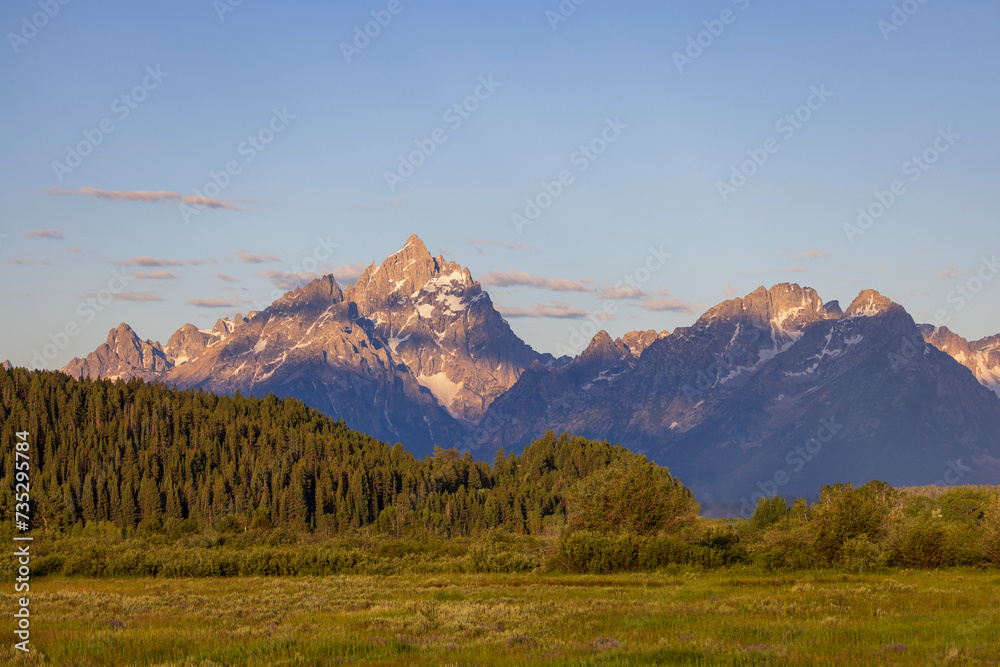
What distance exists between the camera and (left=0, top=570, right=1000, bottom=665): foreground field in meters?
23.4

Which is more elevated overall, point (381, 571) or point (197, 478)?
point (197, 478)

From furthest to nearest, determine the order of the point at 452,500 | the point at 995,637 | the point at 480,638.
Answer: the point at 452,500
the point at 480,638
the point at 995,637

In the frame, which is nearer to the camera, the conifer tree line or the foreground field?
the foreground field

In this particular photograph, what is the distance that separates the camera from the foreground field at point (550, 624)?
23438 millimetres

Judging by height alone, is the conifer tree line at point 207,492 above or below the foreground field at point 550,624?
above

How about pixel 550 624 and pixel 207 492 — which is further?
pixel 207 492

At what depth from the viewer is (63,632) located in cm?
2917

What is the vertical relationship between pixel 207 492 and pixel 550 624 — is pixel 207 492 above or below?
above

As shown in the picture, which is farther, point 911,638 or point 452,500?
point 452,500

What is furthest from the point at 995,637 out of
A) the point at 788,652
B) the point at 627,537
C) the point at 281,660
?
the point at 627,537

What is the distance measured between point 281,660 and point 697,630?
520 inches

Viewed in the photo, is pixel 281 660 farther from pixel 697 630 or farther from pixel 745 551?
pixel 745 551

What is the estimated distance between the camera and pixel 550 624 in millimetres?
30250

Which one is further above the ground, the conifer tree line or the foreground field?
the conifer tree line
